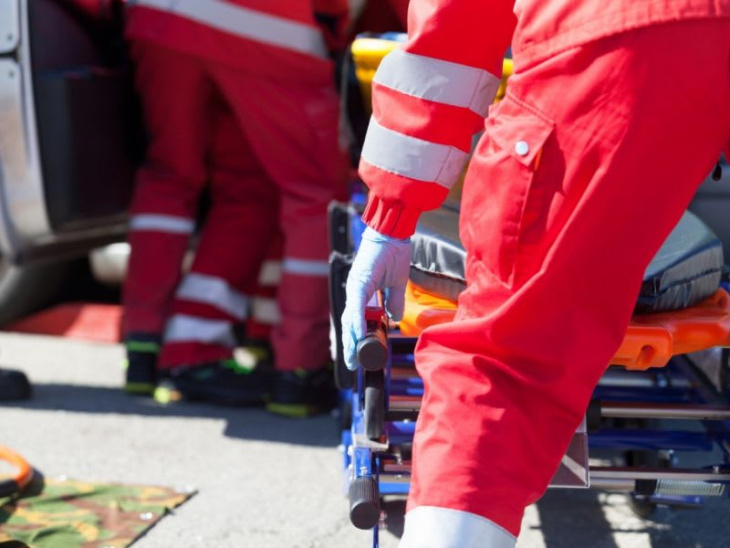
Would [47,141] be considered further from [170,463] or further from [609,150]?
[609,150]

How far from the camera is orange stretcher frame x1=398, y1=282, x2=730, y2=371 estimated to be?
5.88 feet

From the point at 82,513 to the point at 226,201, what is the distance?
1.41 meters

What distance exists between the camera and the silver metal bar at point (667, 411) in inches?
80.9

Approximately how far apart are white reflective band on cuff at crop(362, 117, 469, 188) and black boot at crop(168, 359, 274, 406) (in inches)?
70.5

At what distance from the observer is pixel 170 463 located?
2791 mm

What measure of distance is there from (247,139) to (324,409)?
0.92m

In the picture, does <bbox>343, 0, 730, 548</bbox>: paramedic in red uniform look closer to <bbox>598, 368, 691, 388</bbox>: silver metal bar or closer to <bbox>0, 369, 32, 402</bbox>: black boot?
<bbox>598, 368, 691, 388</bbox>: silver metal bar

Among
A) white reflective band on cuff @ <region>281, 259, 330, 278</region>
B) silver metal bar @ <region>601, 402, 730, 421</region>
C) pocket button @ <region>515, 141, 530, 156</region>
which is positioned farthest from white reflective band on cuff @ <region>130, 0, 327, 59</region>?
pocket button @ <region>515, 141, 530, 156</region>

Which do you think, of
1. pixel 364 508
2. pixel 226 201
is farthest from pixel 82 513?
pixel 226 201

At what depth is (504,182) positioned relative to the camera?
1443 mm

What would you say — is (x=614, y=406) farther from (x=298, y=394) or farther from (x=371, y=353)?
(x=298, y=394)

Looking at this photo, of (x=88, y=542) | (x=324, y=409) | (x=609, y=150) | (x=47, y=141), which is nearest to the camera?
(x=609, y=150)

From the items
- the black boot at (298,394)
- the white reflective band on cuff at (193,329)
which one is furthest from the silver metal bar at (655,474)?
the white reflective band on cuff at (193,329)

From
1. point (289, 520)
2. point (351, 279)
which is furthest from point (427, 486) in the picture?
point (289, 520)
